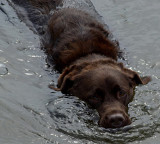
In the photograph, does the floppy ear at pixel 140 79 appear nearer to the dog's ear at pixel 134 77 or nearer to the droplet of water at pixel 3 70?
the dog's ear at pixel 134 77

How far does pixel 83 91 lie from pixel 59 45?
1.29 metres

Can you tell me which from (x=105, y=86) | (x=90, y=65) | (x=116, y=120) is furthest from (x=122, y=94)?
(x=90, y=65)

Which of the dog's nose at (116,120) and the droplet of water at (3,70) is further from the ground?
the dog's nose at (116,120)

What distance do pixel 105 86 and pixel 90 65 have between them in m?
0.64

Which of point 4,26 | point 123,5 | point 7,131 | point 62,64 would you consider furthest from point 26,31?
point 7,131

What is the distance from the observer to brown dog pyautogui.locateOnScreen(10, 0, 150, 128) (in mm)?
6312

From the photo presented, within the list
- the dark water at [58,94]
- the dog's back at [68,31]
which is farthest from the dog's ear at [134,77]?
the dog's back at [68,31]

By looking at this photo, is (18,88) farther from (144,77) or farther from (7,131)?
(144,77)

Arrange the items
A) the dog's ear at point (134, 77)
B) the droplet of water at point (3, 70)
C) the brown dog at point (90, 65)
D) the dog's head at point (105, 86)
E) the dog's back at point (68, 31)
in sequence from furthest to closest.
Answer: the droplet of water at point (3, 70) < the dog's back at point (68, 31) < the dog's ear at point (134, 77) < the brown dog at point (90, 65) < the dog's head at point (105, 86)

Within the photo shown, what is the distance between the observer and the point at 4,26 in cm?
911

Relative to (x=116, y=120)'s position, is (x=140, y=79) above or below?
below

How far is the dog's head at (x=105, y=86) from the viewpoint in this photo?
19.8 feet

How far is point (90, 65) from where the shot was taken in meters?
6.88

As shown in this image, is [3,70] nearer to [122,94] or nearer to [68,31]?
[68,31]
